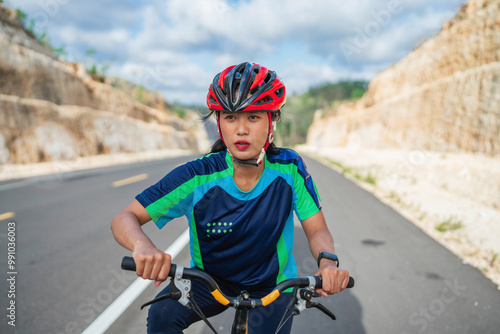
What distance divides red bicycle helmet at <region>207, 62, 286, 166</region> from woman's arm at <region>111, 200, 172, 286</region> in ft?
2.09

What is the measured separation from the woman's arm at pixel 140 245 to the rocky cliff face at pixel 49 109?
20694 millimetres

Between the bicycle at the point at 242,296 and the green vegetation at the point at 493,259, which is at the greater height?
the bicycle at the point at 242,296

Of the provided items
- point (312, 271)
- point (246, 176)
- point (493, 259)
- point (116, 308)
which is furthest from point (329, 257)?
point (493, 259)

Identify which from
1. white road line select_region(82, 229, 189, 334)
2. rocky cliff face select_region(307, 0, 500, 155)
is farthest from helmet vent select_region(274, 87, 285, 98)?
rocky cliff face select_region(307, 0, 500, 155)

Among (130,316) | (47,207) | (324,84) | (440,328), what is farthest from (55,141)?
(324,84)

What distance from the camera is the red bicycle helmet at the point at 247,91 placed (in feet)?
6.72

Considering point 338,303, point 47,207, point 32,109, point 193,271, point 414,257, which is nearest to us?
point 193,271

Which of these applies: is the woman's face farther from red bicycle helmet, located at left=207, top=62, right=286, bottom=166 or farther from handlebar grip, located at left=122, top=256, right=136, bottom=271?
handlebar grip, located at left=122, top=256, right=136, bottom=271

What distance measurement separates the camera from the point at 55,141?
23141 millimetres

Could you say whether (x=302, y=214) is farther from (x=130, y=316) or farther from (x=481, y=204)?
(x=481, y=204)

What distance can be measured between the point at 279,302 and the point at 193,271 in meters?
0.72

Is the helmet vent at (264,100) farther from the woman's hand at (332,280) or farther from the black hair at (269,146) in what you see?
the woman's hand at (332,280)

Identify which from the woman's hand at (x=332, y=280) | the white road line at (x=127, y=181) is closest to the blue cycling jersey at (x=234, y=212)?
the woman's hand at (x=332, y=280)

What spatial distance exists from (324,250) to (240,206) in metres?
0.57
